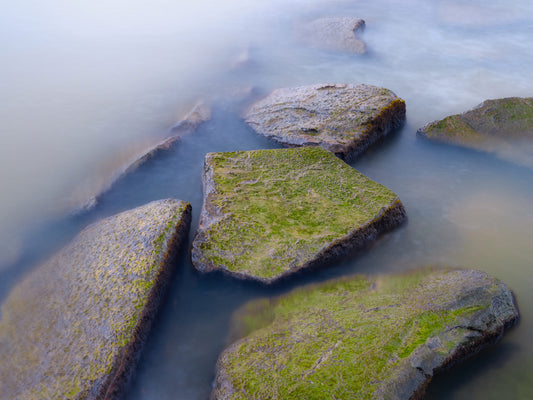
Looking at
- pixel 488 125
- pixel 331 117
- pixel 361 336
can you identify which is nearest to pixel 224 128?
pixel 331 117

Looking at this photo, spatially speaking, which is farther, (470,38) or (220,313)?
(470,38)

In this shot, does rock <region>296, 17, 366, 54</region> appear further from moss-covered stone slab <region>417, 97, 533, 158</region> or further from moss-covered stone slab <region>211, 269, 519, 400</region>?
moss-covered stone slab <region>211, 269, 519, 400</region>

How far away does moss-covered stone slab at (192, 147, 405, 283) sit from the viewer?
14.2ft

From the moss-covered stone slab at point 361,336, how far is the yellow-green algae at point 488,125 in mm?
3369

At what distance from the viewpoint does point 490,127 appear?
683 cm

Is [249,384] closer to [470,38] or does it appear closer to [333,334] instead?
[333,334]

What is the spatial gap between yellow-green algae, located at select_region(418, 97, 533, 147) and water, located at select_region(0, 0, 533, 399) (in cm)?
27

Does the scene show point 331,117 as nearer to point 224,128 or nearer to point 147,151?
point 224,128

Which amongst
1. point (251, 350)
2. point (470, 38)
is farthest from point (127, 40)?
point (251, 350)

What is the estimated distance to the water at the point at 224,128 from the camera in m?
→ 4.03

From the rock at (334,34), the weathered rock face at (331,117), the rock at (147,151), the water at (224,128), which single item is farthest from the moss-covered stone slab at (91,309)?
the rock at (334,34)

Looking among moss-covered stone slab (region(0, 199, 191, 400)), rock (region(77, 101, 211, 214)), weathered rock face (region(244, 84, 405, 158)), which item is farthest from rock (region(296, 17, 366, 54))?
moss-covered stone slab (region(0, 199, 191, 400))

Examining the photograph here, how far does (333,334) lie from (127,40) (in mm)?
11102

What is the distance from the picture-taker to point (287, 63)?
10141mm
